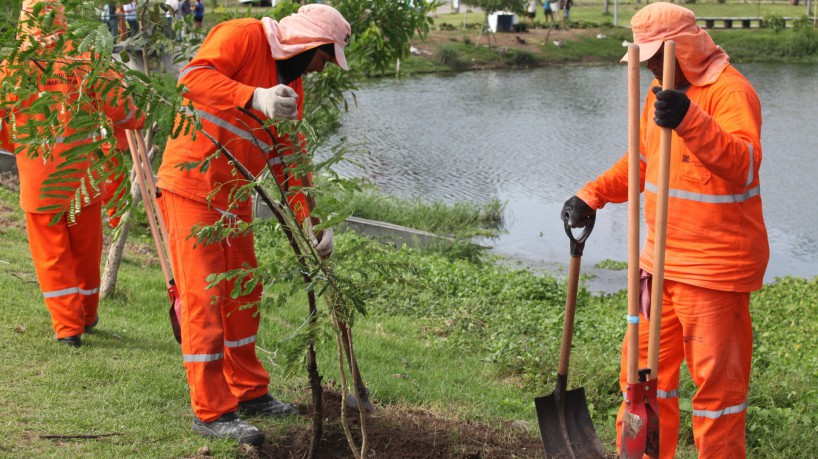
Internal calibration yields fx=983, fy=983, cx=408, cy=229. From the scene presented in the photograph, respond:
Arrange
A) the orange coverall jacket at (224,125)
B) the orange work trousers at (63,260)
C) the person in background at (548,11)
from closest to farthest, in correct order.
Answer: the orange coverall jacket at (224,125) → the orange work trousers at (63,260) → the person in background at (548,11)

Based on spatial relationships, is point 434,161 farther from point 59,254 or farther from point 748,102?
point 748,102

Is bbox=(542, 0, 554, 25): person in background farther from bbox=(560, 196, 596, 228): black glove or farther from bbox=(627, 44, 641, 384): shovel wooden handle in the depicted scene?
bbox=(627, 44, 641, 384): shovel wooden handle

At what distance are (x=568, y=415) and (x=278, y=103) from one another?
1.88 metres

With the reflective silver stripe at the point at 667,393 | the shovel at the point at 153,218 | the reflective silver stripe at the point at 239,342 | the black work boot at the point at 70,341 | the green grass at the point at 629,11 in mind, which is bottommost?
the green grass at the point at 629,11

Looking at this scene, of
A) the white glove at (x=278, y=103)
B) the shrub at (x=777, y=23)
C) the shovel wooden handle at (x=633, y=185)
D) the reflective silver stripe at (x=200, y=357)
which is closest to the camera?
the shovel wooden handle at (x=633, y=185)

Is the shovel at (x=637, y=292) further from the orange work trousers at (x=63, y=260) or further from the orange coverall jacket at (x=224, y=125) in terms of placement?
the orange work trousers at (x=63, y=260)

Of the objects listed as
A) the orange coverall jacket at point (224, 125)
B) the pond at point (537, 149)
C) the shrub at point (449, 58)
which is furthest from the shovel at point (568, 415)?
the shrub at point (449, 58)

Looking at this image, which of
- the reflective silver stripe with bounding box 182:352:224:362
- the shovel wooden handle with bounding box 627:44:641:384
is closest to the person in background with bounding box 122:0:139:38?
the reflective silver stripe with bounding box 182:352:224:362

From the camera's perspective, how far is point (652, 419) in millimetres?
3666

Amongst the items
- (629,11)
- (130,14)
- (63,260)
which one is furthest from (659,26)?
(629,11)

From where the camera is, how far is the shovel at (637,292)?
11.0 ft

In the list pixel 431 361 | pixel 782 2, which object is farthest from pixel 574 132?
pixel 782 2

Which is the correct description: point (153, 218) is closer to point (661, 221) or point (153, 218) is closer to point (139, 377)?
point (139, 377)

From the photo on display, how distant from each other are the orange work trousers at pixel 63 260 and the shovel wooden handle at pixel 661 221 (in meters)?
3.11
